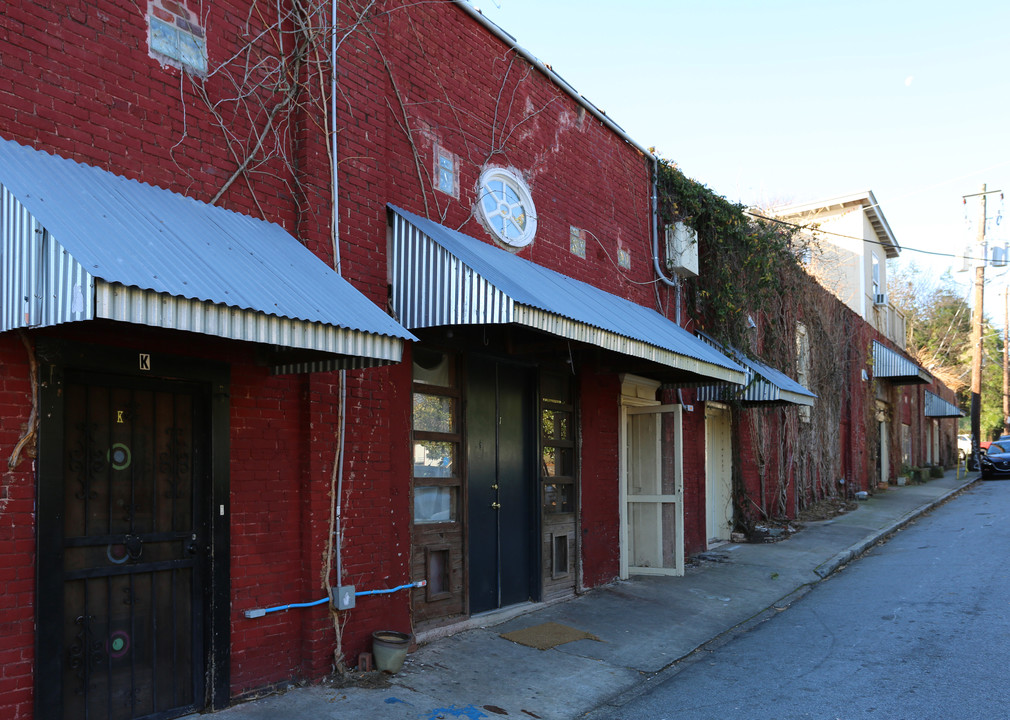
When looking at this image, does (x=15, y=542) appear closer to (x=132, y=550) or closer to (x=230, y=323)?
(x=132, y=550)

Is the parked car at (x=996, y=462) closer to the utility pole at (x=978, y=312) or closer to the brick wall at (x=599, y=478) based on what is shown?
the utility pole at (x=978, y=312)

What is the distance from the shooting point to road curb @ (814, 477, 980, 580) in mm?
11560

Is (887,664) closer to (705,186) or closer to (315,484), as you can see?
(315,484)

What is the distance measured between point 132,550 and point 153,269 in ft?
6.09

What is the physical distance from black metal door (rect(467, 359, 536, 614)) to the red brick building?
0.11ft

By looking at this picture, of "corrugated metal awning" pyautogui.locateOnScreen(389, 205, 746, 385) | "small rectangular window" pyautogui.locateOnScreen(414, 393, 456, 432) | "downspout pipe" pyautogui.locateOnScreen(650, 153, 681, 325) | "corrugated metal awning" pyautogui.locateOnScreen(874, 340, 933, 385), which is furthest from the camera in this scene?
"corrugated metal awning" pyautogui.locateOnScreen(874, 340, 933, 385)

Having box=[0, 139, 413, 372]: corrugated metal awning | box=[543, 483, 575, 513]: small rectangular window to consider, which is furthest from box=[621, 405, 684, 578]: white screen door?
box=[0, 139, 413, 372]: corrugated metal awning

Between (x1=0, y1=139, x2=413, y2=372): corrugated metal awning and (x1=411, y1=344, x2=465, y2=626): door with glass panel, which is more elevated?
(x1=0, y1=139, x2=413, y2=372): corrugated metal awning

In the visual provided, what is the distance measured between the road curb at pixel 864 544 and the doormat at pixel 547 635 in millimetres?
4922

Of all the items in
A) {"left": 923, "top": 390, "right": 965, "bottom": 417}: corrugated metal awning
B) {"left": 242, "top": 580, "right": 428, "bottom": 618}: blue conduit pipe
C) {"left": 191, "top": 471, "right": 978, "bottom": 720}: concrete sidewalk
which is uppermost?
{"left": 923, "top": 390, "right": 965, "bottom": 417}: corrugated metal awning

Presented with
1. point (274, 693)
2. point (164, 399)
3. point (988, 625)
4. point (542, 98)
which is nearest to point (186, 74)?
point (164, 399)

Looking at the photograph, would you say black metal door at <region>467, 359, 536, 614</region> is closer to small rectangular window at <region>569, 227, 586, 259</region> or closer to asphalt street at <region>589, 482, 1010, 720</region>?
small rectangular window at <region>569, 227, 586, 259</region>

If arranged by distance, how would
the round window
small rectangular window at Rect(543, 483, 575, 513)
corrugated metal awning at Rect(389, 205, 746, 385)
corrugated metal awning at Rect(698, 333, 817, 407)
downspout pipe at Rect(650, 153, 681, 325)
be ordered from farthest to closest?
corrugated metal awning at Rect(698, 333, 817, 407) < downspout pipe at Rect(650, 153, 681, 325) < small rectangular window at Rect(543, 483, 575, 513) < the round window < corrugated metal awning at Rect(389, 205, 746, 385)

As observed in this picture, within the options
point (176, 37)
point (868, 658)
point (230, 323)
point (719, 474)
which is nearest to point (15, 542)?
point (230, 323)
